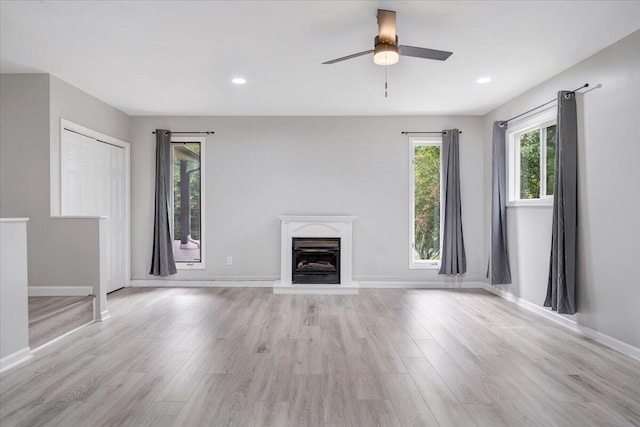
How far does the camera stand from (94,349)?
2.98 metres

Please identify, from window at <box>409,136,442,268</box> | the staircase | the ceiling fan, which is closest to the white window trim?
window at <box>409,136,442,268</box>

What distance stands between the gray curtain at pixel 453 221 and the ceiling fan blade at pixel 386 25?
10.2 feet

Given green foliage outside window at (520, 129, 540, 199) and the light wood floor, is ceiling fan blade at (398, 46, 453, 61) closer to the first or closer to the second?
the light wood floor

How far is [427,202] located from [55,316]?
4754mm

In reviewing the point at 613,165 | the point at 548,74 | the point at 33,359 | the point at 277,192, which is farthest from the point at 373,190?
the point at 33,359

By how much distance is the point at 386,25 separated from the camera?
2.54 m

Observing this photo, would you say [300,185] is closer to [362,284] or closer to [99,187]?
[362,284]

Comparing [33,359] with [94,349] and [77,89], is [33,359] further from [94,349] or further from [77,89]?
[77,89]

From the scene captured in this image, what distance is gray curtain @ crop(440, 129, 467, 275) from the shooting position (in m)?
5.25

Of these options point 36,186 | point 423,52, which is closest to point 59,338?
point 36,186

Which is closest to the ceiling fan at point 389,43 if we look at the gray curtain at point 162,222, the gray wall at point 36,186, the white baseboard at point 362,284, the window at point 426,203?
the window at point 426,203

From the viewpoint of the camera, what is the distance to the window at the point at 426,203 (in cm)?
550

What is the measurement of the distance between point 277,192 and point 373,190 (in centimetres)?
146

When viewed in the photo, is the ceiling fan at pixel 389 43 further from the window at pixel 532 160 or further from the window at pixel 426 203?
the window at pixel 426 203
